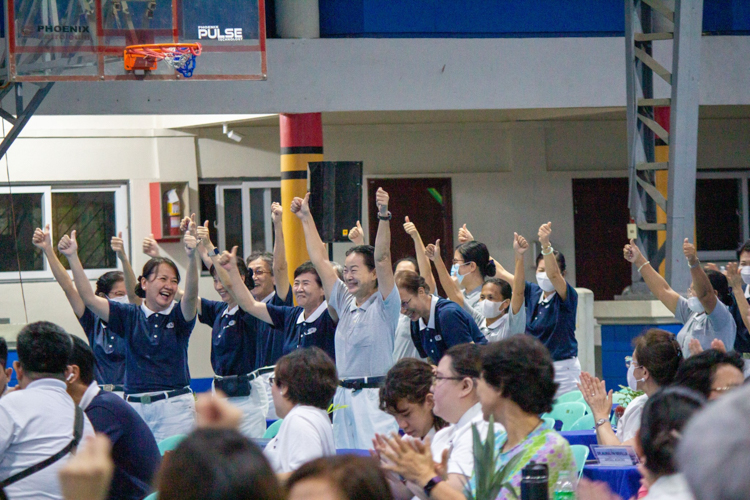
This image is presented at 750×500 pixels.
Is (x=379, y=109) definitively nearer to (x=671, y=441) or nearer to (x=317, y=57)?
(x=317, y=57)

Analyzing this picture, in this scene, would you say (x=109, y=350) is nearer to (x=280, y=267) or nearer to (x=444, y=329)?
(x=280, y=267)

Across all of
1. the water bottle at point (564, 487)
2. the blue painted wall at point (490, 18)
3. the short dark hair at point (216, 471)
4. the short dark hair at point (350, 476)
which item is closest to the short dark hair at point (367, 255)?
the water bottle at point (564, 487)

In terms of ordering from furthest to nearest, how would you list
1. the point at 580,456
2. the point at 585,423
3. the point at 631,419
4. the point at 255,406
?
the point at 255,406 → the point at 585,423 → the point at 631,419 → the point at 580,456

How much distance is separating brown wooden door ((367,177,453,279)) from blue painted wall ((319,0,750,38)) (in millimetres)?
2023

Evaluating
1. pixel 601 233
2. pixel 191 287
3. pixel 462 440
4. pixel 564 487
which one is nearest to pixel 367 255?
pixel 191 287

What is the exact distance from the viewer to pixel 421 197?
10148 mm

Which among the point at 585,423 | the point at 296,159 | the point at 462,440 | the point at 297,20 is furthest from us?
the point at 296,159

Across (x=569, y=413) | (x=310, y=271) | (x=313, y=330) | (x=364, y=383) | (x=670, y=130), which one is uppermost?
(x=670, y=130)

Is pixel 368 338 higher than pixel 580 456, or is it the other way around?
pixel 368 338

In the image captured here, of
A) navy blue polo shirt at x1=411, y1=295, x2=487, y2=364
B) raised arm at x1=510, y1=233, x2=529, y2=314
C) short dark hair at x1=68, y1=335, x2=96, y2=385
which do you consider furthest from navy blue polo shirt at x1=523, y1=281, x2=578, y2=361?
short dark hair at x1=68, y1=335, x2=96, y2=385

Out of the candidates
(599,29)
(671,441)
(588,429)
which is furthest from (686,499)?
(599,29)

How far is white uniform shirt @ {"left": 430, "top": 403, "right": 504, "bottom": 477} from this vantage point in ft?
8.15

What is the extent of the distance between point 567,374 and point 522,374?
3.25 meters

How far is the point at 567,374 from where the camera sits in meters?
5.53
